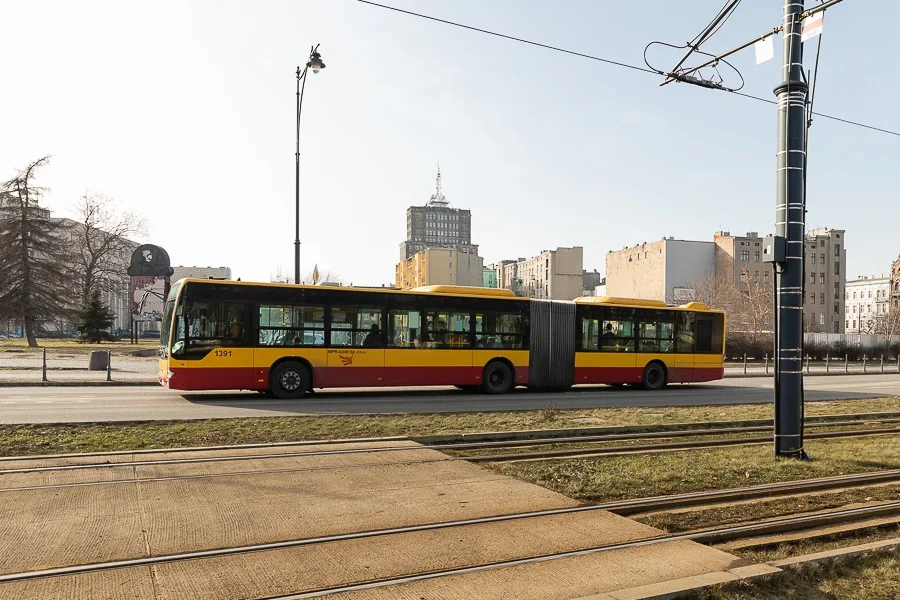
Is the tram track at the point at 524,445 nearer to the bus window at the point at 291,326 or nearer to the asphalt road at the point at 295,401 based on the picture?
the asphalt road at the point at 295,401

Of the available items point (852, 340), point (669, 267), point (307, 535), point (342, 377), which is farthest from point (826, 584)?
point (669, 267)

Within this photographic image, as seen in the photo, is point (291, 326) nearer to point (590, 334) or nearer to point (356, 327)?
point (356, 327)

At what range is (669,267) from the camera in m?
93.4

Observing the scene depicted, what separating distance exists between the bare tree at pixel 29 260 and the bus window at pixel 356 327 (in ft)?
121

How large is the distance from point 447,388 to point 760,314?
49.8 metres

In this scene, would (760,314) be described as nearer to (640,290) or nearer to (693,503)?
(640,290)

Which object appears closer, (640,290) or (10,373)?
→ (10,373)

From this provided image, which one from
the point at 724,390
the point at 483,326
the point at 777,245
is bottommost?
the point at 724,390

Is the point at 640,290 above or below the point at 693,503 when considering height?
above

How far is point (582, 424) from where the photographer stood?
40.8ft

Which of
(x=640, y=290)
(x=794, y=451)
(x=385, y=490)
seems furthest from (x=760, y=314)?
(x=385, y=490)

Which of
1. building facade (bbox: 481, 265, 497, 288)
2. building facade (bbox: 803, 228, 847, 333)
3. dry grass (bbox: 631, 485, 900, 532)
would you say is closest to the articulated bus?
dry grass (bbox: 631, 485, 900, 532)

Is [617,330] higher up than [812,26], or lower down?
lower down

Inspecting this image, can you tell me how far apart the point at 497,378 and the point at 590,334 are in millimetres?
3557
